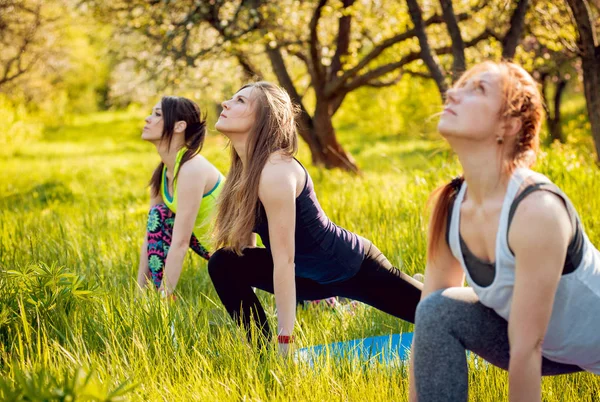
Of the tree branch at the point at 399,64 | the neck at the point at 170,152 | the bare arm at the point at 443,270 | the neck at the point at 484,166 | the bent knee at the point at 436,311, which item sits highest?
the tree branch at the point at 399,64

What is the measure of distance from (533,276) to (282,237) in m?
1.28

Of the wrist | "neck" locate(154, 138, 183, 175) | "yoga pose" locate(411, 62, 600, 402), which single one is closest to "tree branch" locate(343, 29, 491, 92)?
"neck" locate(154, 138, 183, 175)

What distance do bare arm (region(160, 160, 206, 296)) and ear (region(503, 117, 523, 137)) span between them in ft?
7.24

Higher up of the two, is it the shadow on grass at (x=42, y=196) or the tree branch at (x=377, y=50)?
the tree branch at (x=377, y=50)

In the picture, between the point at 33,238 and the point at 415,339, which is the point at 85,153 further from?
the point at 415,339

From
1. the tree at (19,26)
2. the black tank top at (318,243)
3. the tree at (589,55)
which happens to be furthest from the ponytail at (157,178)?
the tree at (19,26)

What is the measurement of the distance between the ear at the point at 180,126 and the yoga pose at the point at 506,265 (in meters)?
2.38

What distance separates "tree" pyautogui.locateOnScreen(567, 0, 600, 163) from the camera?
5.68 meters

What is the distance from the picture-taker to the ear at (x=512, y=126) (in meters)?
1.99

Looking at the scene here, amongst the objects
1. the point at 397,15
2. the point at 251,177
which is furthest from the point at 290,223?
the point at 397,15

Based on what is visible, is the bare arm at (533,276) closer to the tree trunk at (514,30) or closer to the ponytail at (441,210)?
the ponytail at (441,210)

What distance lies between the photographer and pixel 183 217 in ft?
12.6

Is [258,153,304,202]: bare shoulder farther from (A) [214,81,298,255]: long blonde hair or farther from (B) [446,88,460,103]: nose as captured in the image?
(B) [446,88,460,103]: nose

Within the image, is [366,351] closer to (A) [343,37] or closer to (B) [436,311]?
(B) [436,311]
